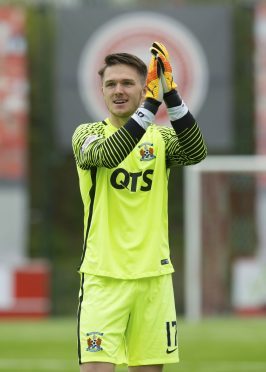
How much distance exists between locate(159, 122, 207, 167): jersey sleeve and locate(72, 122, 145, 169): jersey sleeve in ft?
1.00

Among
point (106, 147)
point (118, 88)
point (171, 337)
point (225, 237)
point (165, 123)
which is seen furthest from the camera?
point (165, 123)

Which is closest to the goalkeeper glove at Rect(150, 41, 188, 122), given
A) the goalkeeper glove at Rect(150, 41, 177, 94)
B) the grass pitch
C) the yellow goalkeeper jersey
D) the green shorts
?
the goalkeeper glove at Rect(150, 41, 177, 94)

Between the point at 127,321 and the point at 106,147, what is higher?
the point at 106,147

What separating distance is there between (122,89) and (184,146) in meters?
0.40

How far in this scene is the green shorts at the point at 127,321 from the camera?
5.66 meters

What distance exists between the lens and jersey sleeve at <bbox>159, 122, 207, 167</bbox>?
5.78 metres

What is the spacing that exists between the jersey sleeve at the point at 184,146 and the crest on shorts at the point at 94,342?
0.91m

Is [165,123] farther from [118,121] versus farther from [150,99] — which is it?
[150,99]

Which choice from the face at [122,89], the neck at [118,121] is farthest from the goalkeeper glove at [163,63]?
the neck at [118,121]

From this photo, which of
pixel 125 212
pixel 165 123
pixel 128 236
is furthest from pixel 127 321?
pixel 165 123

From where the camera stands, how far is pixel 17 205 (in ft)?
52.6

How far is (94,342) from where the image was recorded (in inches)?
222

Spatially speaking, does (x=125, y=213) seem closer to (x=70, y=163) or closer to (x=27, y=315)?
(x=27, y=315)

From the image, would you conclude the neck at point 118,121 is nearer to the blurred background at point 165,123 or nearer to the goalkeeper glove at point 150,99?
the goalkeeper glove at point 150,99
